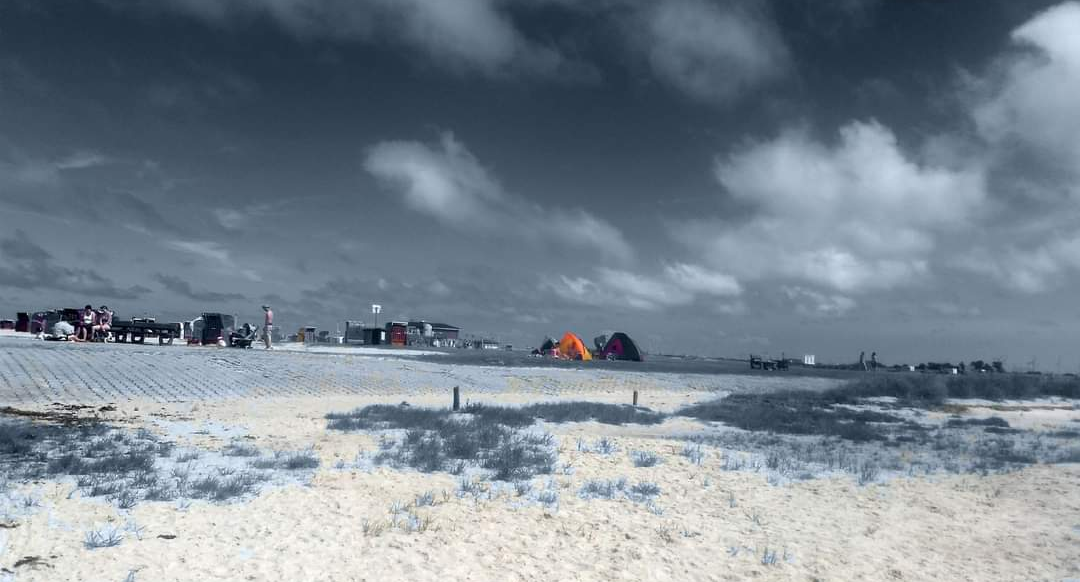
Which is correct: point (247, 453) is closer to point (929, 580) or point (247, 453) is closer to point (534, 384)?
point (929, 580)

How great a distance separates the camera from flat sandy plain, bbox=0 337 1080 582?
7.57 meters

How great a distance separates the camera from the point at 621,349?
254 ft

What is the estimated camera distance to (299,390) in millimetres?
25281

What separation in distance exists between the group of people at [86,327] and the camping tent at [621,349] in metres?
51.1

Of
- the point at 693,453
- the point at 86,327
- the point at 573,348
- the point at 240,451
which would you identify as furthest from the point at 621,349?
the point at 240,451

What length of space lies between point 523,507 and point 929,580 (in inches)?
214

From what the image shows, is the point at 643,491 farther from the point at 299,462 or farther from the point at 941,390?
the point at 941,390

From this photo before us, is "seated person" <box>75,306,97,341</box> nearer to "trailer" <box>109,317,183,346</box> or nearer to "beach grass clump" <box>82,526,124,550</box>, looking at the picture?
"trailer" <box>109,317,183,346</box>

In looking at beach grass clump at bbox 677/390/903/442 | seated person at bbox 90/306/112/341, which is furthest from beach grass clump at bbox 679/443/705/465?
seated person at bbox 90/306/112/341

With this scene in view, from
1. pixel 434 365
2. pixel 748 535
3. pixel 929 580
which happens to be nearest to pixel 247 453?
pixel 748 535

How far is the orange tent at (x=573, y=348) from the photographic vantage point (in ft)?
241

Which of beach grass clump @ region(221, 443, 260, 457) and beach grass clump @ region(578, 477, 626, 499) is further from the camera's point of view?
beach grass clump @ region(221, 443, 260, 457)

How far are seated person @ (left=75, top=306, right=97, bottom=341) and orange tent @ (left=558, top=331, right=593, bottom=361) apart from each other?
45.3 m

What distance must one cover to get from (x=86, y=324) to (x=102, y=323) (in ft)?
4.92
